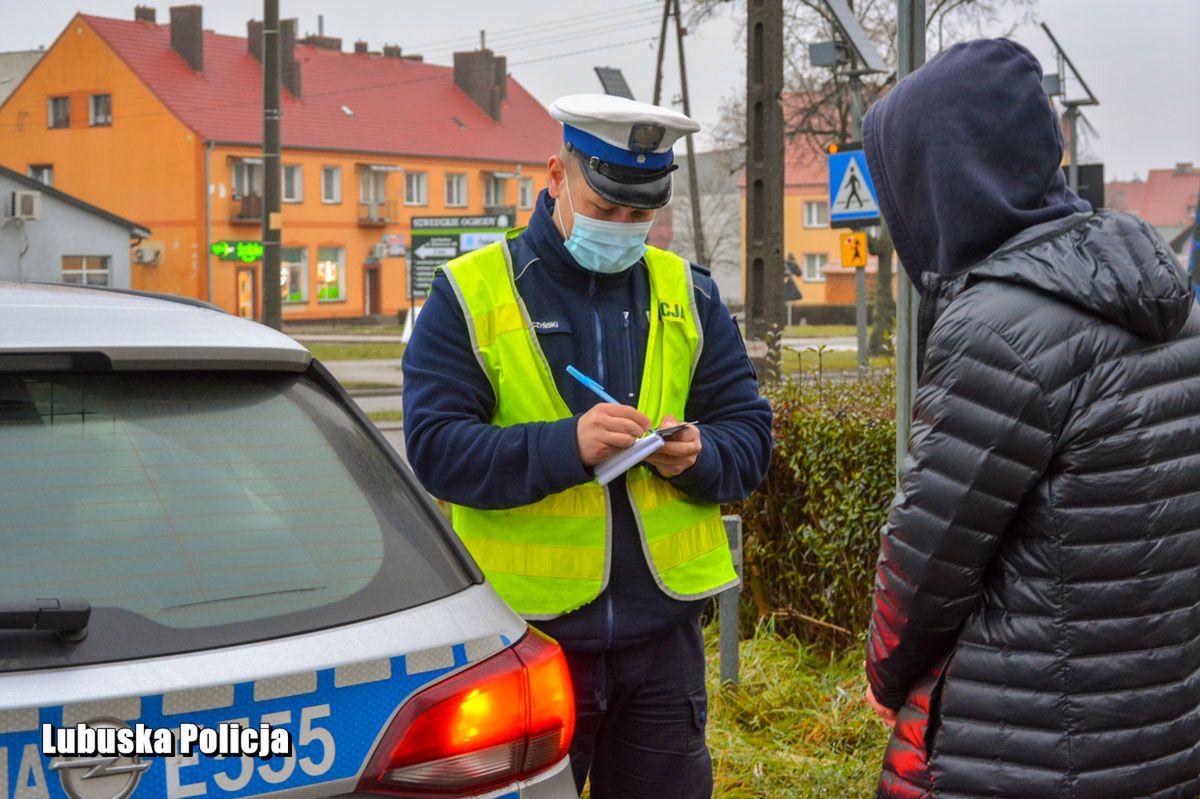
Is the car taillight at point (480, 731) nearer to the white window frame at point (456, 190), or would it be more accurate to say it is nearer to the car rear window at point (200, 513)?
the car rear window at point (200, 513)

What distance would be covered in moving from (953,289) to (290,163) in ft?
175

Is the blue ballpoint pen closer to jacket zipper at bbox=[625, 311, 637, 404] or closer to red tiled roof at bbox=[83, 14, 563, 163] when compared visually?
jacket zipper at bbox=[625, 311, 637, 404]

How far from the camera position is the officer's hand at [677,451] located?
Answer: 278 cm

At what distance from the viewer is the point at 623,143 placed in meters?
2.92

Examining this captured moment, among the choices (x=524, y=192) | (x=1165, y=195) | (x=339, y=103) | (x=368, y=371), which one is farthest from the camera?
(x=1165, y=195)

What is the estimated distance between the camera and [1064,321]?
208 centimetres

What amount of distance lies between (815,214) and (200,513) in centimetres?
7316

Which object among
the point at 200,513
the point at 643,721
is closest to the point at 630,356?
the point at 643,721

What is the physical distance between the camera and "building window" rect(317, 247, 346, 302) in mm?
54812

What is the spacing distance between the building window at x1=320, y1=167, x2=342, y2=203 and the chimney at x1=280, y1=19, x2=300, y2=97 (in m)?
3.24

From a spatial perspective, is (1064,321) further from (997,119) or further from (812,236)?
(812,236)

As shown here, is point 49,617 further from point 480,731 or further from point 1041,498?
point 1041,498

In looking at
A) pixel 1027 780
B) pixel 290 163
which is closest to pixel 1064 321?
pixel 1027 780

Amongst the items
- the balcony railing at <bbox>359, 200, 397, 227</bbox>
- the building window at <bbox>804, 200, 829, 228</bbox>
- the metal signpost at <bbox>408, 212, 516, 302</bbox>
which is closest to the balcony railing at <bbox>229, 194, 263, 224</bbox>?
the balcony railing at <bbox>359, 200, 397, 227</bbox>
